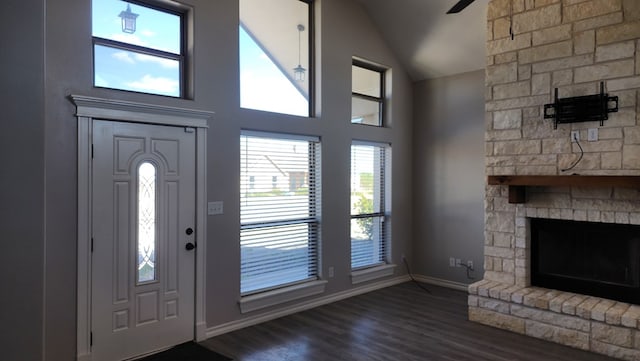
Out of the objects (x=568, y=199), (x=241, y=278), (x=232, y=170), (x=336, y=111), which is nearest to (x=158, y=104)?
(x=232, y=170)

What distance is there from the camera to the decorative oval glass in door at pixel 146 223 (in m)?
3.58

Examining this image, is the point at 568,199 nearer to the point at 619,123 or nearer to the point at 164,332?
the point at 619,123

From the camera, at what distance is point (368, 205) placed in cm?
585

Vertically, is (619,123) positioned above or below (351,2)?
below

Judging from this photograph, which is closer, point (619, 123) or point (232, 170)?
point (619, 123)

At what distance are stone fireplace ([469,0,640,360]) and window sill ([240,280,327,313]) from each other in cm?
177

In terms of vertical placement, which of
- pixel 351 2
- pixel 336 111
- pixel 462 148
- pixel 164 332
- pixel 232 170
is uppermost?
pixel 351 2

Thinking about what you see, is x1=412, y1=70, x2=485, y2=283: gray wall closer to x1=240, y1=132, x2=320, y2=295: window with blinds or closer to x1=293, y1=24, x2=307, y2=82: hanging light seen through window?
x1=240, y1=132, x2=320, y2=295: window with blinds

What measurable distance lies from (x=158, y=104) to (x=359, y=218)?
309 cm

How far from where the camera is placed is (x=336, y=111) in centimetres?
525

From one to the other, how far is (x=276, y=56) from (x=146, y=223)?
238 centimetres

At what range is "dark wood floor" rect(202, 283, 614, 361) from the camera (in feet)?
11.8

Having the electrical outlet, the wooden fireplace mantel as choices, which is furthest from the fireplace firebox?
the electrical outlet

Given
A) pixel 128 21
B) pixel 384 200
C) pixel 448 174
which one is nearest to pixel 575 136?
pixel 448 174
